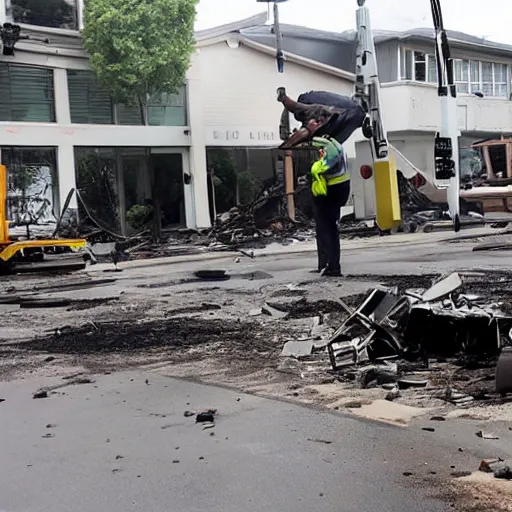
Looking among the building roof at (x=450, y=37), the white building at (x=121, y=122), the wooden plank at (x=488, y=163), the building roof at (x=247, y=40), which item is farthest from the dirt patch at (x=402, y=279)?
the building roof at (x=450, y=37)

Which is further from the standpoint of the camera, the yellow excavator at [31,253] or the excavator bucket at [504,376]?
the yellow excavator at [31,253]

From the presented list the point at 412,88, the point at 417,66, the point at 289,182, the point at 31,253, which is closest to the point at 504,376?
the point at 31,253

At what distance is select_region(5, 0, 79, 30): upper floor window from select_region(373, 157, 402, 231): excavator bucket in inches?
393

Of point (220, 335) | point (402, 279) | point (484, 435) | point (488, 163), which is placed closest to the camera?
point (484, 435)

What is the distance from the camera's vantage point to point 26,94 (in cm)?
2286

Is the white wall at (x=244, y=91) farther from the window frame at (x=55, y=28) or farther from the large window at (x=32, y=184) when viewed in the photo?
the large window at (x=32, y=184)

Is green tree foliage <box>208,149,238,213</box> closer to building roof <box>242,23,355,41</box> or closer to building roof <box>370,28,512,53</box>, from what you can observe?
building roof <box>242,23,355,41</box>

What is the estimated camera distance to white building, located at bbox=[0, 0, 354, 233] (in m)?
22.8

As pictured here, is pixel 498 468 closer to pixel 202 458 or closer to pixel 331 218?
pixel 202 458

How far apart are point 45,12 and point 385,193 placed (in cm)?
1089

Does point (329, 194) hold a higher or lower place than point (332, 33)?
lower

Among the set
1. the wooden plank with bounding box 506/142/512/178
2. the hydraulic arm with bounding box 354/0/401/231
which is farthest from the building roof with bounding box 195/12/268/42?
the wooden plank with bounding box 506/142/512/178

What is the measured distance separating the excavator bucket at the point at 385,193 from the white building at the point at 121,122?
7514 mm

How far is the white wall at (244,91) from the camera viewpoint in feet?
88.6
